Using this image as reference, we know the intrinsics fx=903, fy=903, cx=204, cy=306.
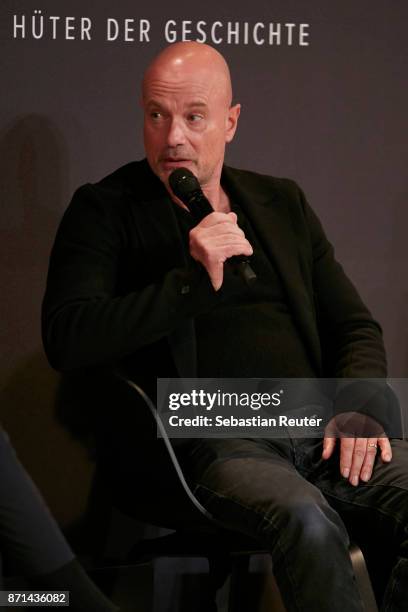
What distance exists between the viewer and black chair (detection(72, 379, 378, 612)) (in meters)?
1.87

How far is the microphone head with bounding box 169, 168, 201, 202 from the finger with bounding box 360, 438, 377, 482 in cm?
67

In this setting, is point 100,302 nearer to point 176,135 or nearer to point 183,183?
point 183,183

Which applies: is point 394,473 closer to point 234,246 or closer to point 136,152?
point 234,246

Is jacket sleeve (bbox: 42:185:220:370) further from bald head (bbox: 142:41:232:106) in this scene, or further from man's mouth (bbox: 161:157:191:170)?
bald head (bbox: 142:41:232:106)

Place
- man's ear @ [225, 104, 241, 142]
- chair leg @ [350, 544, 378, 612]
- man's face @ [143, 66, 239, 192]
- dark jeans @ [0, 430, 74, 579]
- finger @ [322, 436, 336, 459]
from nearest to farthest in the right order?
chair leg @ [350, 544, 378, 612] < dark jeans @ [0, 430, 74, 579] < finger @ [322, 436, 336, 459] < man's face @ [143, 66, 239, 192] < man's ear @ [225, 104, 241, 142]

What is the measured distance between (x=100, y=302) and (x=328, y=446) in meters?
0.60

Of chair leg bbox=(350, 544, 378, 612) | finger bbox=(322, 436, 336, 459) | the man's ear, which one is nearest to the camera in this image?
chair leg bbox=(350, 544, 378, 612)

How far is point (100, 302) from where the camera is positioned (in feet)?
6.37

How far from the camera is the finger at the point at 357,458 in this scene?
1.96 meters

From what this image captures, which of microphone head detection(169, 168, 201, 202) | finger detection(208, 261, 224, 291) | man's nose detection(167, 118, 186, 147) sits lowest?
finger detection(208, 261, 224, 291)

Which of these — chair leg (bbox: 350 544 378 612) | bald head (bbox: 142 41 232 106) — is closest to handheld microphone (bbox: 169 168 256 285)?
bald head (bbox: 142 41 232 106)

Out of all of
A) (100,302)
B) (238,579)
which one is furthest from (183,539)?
(100,302)

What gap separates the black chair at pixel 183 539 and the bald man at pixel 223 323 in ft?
0.13

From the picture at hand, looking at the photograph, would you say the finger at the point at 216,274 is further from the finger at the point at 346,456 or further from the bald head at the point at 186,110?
the finger at the point at 346,456
